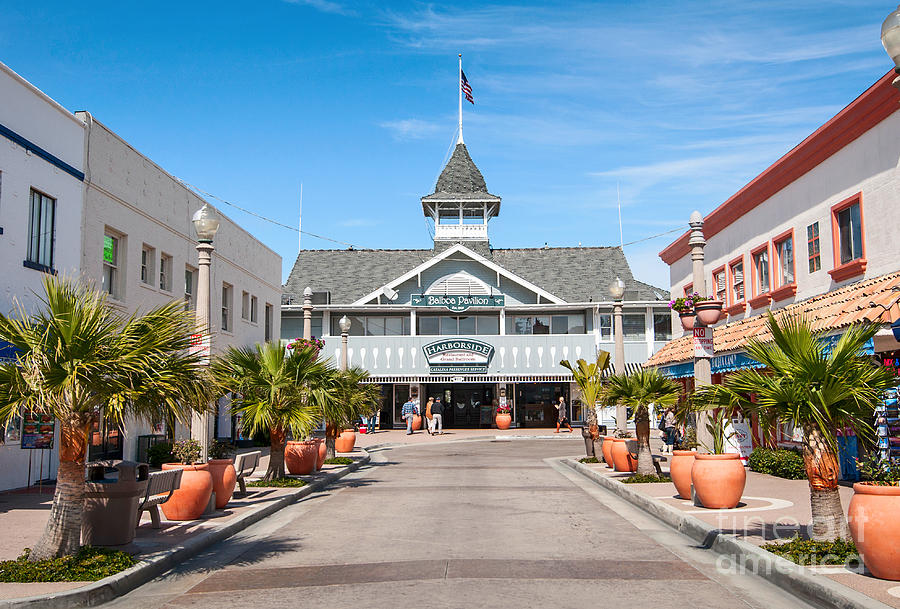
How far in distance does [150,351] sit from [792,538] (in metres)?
6.95

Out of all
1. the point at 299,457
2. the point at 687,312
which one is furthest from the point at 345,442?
the point at 687,312

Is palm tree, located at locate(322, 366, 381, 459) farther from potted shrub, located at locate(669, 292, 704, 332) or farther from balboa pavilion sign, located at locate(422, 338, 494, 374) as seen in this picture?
balboa pavilion sign, located at locate(422, 338, 494, 374)

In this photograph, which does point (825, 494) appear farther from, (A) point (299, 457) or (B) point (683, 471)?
(A) point (299, 457)

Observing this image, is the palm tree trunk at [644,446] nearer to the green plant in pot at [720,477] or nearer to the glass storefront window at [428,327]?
the green plant in pot at [720,477]

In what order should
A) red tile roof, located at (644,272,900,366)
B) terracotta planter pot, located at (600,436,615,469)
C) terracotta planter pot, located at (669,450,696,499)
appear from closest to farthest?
red tile roof, located at (644,272,900,366), terracotta planter pot, located at (669,450,696,499), terracotta planter pot, located at (600,436,615,469)

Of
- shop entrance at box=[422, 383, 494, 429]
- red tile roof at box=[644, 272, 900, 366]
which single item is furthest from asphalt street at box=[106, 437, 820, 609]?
shop entrance at box=[422, 383, 494, 429]

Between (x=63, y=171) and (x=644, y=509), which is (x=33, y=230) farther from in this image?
(x=644, y=509)

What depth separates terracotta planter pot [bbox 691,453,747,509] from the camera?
11.5m

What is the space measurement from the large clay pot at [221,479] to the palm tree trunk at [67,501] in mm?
4144

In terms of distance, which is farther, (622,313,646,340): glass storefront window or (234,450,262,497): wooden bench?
(622,313,646,340): glass storefront window

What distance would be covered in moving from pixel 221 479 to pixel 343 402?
209 inches

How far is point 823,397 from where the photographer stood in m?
8.45

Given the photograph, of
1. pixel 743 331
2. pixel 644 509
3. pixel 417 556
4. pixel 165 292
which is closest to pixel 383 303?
pixel 165 292

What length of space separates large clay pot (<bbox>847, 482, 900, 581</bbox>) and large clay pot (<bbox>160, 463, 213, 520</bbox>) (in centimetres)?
804
